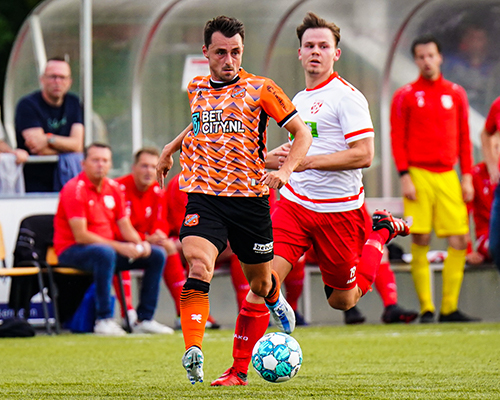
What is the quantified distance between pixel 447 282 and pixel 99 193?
3.76 m

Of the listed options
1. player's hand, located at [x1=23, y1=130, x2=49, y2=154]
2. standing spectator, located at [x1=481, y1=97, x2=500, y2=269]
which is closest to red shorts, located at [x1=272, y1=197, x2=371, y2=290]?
standing spectator, located at [x1=481, y1=97, x2=500, y2=269]

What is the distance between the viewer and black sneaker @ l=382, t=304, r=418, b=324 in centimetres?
1027

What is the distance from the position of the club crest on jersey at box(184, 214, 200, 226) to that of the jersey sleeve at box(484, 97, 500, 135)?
5.34 m

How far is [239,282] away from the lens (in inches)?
399

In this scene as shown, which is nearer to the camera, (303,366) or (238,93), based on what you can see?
(238,93)

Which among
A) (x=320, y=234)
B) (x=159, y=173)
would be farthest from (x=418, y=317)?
(x=159, y=173)

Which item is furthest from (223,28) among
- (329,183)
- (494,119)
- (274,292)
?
(494,119)

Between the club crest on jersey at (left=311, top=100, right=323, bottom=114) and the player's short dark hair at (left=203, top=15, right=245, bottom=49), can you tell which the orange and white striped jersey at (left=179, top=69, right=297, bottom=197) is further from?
the club crest on jersey at (left=311, top=100, right=323, bottom=114)

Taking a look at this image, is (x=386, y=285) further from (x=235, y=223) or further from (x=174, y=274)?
(x=235, y=223)

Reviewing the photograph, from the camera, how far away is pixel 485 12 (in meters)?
12.1

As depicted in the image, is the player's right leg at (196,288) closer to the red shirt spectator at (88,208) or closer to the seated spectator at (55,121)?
the red shirt spectator at (88,208)

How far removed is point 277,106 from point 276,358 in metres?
1.35

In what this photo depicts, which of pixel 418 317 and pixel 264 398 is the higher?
pixel 264 398

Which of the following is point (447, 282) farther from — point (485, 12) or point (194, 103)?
point (194, 103)
